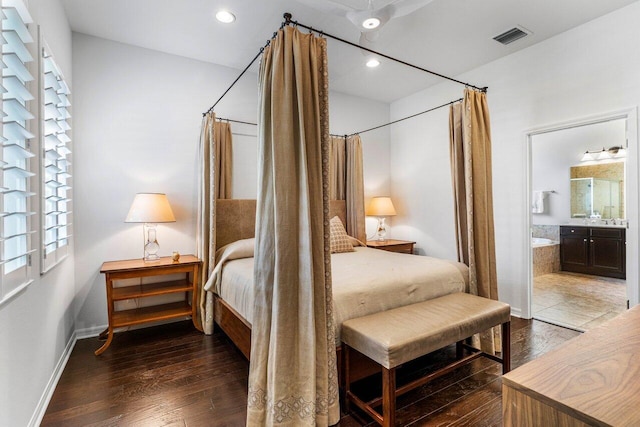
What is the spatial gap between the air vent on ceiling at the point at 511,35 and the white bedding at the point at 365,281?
93.6 inches

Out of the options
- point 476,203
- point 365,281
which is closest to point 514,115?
point 476,203

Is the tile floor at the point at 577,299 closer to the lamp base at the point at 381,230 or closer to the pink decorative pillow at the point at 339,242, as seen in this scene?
the lamp base at the point at 381,230

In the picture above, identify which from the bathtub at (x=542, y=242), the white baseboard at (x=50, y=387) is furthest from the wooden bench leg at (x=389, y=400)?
the bathtub at (x=542, y=242)

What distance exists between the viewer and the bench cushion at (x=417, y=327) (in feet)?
5.61

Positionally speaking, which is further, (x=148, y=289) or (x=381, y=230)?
(x=381, y=230)

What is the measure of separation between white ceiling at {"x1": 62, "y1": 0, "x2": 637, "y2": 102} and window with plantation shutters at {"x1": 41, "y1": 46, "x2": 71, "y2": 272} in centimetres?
85

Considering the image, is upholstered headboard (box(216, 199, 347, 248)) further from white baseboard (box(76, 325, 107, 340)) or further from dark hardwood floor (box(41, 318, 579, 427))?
white baseboard (box(76, 325, 107, 340))

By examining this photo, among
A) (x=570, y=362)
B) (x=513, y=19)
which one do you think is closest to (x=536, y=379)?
(x=570, y=362)

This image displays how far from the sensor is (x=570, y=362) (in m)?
0.76

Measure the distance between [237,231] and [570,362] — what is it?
325 centimetres

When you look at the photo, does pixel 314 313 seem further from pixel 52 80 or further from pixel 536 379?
pixel 52 80

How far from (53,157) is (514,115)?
438cm

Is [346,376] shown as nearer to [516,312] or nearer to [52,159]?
[52,159]

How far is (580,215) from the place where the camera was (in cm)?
598
